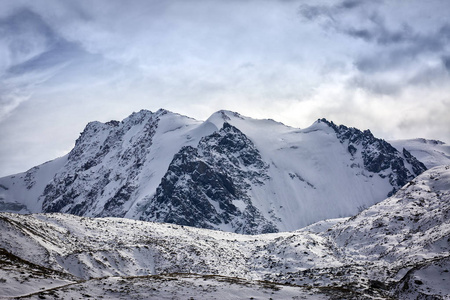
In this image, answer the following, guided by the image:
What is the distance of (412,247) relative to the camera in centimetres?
6612

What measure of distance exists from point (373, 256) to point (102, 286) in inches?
2022

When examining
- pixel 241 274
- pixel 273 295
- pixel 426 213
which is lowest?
pixel 241 274

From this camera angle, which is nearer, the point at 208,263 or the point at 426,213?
the point at 426,213

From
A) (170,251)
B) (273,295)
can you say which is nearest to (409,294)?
(273,295)

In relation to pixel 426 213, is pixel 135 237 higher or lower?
lower

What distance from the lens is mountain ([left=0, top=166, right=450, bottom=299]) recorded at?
35.1 meters

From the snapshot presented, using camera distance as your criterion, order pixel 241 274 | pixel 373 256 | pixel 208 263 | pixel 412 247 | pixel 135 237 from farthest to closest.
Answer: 1. pixel 135 237
2. pixel 208 263
3. pixel 241 274
4. pixel 373 256
5. pixel 412 247

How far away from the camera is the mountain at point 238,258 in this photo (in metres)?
35.1

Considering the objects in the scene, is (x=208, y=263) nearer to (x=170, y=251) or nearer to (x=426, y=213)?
(x=170, y=251)

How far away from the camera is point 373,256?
72.3m

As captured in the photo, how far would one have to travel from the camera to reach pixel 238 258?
314 ft

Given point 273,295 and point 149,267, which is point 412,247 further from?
point 149,267

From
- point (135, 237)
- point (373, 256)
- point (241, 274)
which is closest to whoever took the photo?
point (373, 256)

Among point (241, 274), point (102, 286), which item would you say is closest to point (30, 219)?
point (241, 274)
